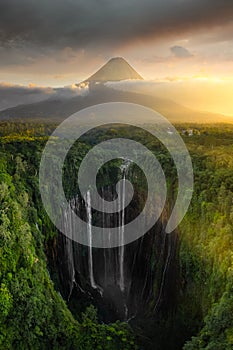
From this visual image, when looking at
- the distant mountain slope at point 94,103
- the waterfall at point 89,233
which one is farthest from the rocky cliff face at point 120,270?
the distant mountain slope at point 94,103

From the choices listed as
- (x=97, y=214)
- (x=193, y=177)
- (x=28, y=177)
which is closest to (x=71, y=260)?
(x=97, y=214)

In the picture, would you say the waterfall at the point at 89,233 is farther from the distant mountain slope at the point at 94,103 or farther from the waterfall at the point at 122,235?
the distant mountain slope at the point at 94,103

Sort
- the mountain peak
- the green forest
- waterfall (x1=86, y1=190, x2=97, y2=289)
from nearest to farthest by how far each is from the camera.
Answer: the green forest, waterfall (x1=86, y1=190, x2=97, y2=289), the mountain peak

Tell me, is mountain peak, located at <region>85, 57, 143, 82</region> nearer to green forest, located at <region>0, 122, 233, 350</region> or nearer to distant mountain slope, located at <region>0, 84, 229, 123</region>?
distant mountain slope, located at <region>0, 84, 229, 123</region>

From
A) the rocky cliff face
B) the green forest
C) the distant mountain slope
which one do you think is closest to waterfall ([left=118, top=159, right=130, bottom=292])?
the rocky cliff face

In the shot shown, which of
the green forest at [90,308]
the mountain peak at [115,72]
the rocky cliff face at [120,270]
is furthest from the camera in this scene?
the mountain peak at [115,72]

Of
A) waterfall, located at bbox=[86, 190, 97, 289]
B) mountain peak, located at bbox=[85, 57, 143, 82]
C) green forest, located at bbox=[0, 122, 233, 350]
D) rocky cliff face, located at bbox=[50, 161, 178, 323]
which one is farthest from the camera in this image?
mountain peak, located at bbox=[85, 57, 143, 82]
